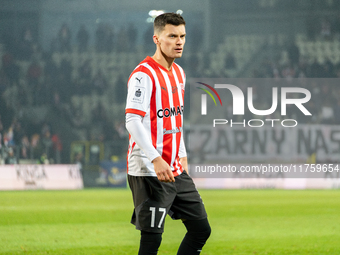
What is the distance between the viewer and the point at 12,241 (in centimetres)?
472

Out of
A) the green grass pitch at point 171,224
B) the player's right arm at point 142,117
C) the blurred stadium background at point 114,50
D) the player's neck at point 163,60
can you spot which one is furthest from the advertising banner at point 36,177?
the player's right arm at point 142,117

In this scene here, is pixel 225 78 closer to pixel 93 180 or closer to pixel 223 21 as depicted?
pixel 223 21

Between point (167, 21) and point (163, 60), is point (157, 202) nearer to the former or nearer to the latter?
point (163, 60)

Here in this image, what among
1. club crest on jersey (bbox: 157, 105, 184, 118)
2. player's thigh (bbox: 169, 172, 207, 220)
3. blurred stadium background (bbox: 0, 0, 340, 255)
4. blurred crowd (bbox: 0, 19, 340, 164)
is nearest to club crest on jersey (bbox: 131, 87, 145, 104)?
club crest on jersey (bbox: 157, 105, 184, 118)

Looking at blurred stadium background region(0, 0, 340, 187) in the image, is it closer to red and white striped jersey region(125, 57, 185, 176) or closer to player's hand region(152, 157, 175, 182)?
red and white striped jersey region(125, 57, 185, 176)

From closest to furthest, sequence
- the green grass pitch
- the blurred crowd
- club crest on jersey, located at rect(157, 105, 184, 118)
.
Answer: club crest on jersey, located at rect(157, 105, 184, 118)
the green grass pitch
the blurred crowd

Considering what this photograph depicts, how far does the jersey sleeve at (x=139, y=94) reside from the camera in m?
2.31

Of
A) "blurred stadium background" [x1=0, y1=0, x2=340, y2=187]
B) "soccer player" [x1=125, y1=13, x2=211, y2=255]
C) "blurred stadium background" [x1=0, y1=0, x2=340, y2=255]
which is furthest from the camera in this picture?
"blurred stadium background" [x1=0, y1=0, x2=340, y2=187]

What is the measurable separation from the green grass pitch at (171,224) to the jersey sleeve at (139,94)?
2168 mm

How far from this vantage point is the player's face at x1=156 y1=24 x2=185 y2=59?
241 cm

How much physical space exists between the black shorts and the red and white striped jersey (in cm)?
5

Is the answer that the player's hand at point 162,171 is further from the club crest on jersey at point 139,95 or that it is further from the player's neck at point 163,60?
the player's neck at point 163,60

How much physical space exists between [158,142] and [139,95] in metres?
0.27

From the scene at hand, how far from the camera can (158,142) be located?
243cm
